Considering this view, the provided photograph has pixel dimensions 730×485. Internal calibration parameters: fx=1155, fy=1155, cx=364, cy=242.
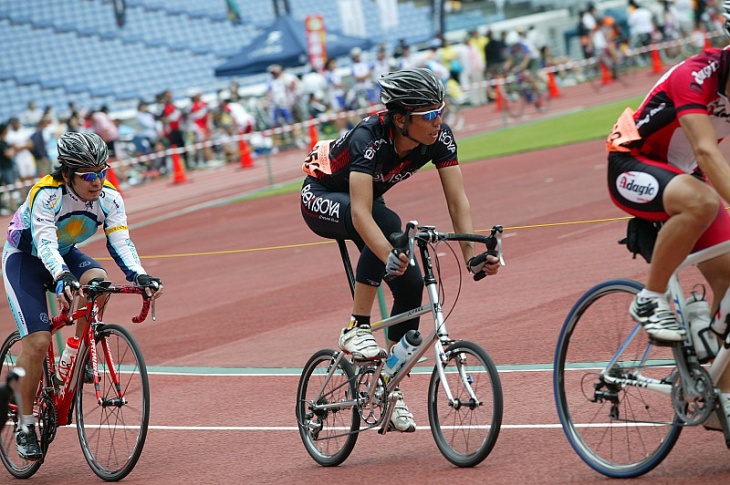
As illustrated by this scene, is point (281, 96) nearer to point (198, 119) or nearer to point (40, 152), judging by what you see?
point (198, 119)

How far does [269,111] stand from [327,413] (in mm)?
Answer: 25621

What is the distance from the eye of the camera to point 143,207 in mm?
24719

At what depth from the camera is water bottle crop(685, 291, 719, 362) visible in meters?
5.09

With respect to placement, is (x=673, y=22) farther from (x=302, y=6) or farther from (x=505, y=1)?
(x=302, y=6)

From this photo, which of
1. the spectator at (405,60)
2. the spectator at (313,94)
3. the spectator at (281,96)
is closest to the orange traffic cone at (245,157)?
the spectator at (281,96)

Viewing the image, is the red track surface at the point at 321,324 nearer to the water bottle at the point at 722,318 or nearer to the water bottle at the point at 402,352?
the water bottle at the point at 402,352

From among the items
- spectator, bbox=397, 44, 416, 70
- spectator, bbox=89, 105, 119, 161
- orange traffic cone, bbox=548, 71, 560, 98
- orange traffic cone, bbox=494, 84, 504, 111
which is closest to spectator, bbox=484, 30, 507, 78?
orange traffic cone, bbox=494, 84, 504, 111

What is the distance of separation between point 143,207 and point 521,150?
810 cm

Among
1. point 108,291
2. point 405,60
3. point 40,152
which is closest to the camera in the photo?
point 108,291

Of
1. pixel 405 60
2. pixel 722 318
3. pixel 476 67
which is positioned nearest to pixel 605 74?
pixel 476 67

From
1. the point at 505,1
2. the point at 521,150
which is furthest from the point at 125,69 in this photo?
the point at 521,150

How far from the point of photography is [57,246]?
23.3ft

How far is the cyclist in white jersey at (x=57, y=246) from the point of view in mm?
6914

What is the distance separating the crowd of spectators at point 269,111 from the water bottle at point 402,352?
20282 millimetres
